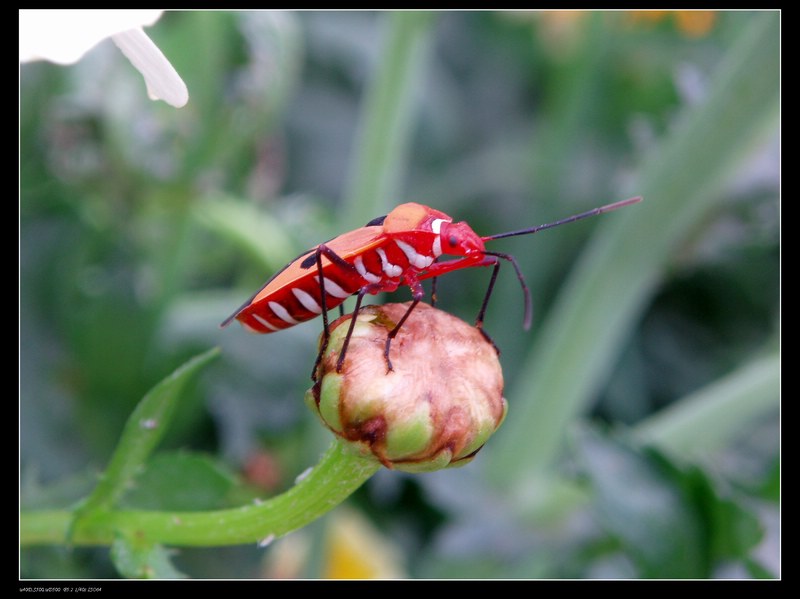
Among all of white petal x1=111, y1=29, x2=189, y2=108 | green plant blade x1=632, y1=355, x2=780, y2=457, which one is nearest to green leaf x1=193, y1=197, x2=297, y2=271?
green plant blade x1=632, y1=355, x2=780, y2=457

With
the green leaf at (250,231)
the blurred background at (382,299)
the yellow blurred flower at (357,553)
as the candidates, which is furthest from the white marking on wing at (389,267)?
the yellow blurred flower at (357,553)

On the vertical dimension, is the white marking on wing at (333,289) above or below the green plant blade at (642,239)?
above

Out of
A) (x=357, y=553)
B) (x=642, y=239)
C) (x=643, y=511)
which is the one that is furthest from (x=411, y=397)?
(x=357, y=553)

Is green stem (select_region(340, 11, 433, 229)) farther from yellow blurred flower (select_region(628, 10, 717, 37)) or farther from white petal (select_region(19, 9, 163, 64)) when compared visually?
yellow blurred flower (select_region(628, 10, 717, 37))

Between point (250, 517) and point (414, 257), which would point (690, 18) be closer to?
point (414, 257)

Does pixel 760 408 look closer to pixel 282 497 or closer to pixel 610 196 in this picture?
pixel 610 196

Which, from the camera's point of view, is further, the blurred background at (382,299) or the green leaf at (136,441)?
the blurred background at (382,299)

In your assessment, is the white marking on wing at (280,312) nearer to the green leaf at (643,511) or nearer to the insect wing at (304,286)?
the insect wing at (304,286)
